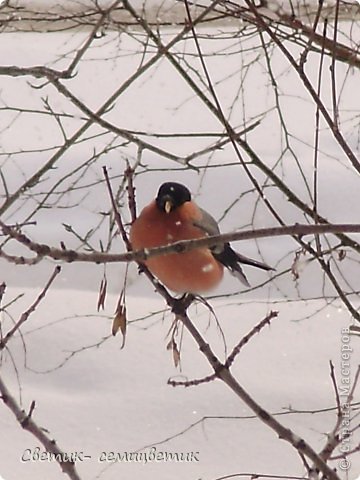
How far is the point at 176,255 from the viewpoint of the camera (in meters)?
1.50

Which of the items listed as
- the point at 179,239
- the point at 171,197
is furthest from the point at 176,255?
the point at 171,197

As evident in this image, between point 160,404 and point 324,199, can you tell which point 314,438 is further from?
point 324,199

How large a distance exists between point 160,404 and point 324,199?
1.27m

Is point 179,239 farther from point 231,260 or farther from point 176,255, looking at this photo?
point 231,260

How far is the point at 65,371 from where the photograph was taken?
252cm

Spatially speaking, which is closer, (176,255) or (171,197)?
(176,255)

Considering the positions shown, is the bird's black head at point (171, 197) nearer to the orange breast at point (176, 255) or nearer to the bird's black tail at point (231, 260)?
the orange breast at point (176, 255)

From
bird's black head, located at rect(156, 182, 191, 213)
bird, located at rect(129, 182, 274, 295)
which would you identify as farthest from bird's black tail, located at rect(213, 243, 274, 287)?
bird's black head, located at rect(156, 182, 191, 213)

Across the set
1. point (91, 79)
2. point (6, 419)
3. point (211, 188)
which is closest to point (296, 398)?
point (6, 419)

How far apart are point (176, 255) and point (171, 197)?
0.66 ft

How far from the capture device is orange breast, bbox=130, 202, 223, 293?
5.02 ft

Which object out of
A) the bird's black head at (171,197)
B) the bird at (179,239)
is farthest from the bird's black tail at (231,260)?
the bird's black head at (171,197)

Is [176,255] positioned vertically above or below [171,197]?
below

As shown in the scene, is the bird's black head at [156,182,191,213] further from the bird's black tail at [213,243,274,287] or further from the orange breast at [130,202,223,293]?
the bird's black tail at [213,243,274,287]
